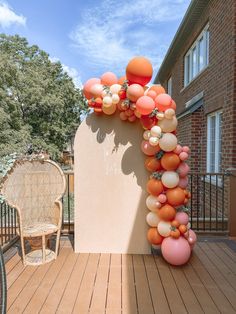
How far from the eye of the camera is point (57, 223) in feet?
10.5

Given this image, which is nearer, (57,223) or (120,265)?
(120,265)

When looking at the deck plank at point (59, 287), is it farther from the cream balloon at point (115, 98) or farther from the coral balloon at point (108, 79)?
the coral balloon at point (108, 79)

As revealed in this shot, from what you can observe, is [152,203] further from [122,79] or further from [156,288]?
[122,79]

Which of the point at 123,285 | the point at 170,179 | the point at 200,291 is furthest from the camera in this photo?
the point at 170,179

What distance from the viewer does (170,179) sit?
2812mm

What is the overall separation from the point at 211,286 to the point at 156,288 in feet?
1.74

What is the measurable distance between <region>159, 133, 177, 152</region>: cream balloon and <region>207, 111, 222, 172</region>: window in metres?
2.53

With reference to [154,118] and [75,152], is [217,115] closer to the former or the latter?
[154,118]

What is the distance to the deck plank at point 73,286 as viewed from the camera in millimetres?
2139

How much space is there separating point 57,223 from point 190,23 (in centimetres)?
578

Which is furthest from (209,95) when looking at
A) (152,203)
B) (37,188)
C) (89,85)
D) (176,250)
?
(37,188)

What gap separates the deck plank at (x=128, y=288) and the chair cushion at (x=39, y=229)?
907mm

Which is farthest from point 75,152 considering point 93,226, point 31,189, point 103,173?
point 93,226

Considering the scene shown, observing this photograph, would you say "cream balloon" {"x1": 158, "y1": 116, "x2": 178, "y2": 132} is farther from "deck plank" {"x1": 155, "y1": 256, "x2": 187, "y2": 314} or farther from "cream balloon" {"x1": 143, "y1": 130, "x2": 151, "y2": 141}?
"deck plank" {"x1": 155, "y1": 256, "x2": 187, "y2": 314}
